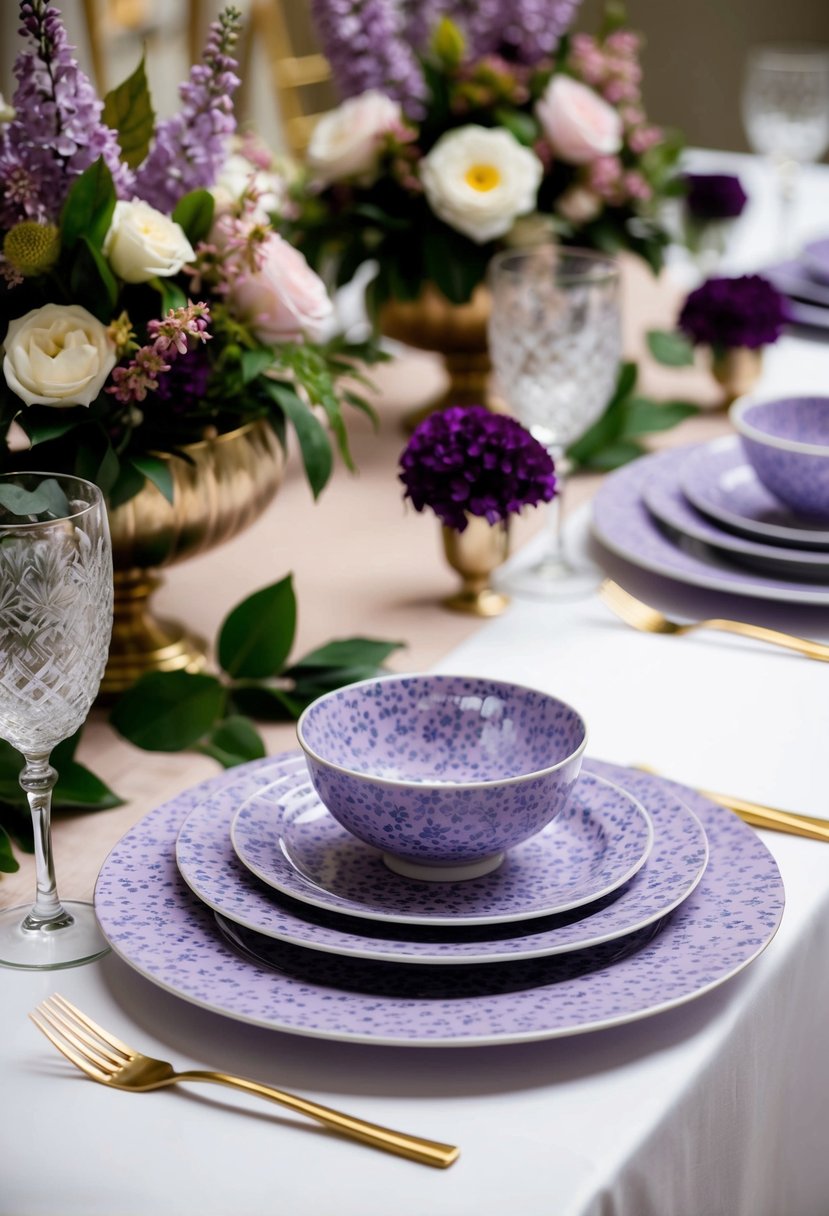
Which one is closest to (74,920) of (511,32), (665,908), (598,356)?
(665,908)

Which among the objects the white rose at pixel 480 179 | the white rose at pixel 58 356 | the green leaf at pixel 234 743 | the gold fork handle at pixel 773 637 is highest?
the white rose at pixel 480 179

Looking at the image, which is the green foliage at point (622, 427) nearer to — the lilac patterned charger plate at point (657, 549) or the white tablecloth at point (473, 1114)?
the lilac patterned charger plate at point (657, 549)

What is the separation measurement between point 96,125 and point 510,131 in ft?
2.04

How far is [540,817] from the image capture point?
2.23 feet

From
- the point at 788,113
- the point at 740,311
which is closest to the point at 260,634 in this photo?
the point at 740,311

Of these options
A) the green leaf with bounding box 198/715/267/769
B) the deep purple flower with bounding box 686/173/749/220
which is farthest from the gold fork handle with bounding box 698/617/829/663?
the deep purple flower with bounding box 686/173/749/220

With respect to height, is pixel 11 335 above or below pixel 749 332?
above

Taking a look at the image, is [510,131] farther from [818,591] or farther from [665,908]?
[665,908]

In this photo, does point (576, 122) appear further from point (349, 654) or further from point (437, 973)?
point (437, 973)

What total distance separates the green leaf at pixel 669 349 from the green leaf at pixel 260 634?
742 millimetres

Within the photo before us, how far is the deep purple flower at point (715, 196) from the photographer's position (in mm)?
1743

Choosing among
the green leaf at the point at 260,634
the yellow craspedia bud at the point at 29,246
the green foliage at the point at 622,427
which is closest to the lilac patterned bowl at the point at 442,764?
the green leaf at the point at 260,634

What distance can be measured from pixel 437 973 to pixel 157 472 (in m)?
0.40

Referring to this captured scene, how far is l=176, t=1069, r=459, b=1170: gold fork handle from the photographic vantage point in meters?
0.55
